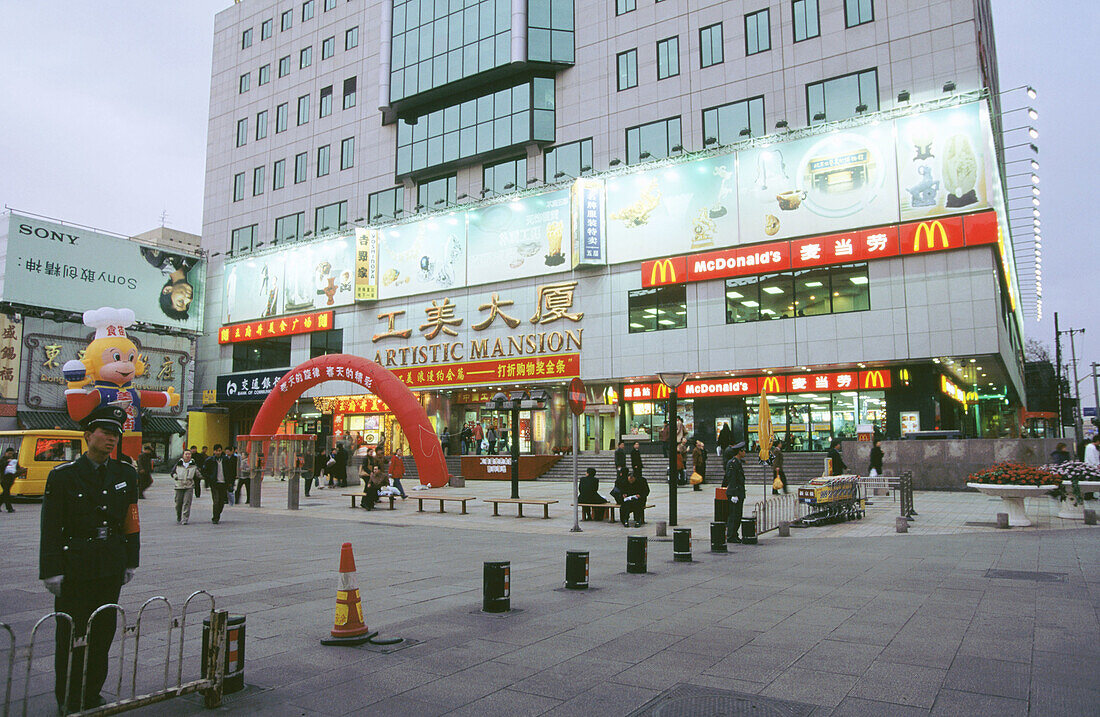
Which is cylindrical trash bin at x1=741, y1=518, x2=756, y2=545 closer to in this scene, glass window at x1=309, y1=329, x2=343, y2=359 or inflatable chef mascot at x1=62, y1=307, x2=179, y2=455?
inflatable chef mascot at x1=62, y1=307, x2=179, y2=455

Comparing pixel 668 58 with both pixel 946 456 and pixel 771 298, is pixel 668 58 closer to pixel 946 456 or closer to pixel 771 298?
pixel 771 298

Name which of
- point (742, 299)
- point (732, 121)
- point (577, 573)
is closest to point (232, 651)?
point (577, 573)

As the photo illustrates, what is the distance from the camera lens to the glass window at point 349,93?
46.6m

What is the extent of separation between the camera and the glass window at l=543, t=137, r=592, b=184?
121 feet

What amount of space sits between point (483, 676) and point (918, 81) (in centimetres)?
3171

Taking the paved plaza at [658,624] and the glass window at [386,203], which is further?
the glass window at [386,203]

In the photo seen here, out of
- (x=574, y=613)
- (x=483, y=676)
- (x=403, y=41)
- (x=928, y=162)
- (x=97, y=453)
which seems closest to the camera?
(x=97, y=453)

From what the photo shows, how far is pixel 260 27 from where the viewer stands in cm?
5319

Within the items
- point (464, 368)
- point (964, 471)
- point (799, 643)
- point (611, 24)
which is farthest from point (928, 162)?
point (799, 643)

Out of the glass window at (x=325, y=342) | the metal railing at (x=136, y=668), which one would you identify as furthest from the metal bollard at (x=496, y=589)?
the glass window at (x=325, y=342)

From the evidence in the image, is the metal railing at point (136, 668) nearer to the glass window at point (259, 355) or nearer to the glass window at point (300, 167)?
the glass window at point (259, 355)

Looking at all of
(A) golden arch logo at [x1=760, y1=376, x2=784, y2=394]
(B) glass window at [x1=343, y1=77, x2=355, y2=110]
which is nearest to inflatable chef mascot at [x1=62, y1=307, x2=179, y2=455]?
(A) golden arch logo at [x1=760, y1=376, x2=784, y2=394]

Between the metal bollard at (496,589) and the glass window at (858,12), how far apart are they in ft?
104

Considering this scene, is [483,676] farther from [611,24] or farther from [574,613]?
[611,24]
